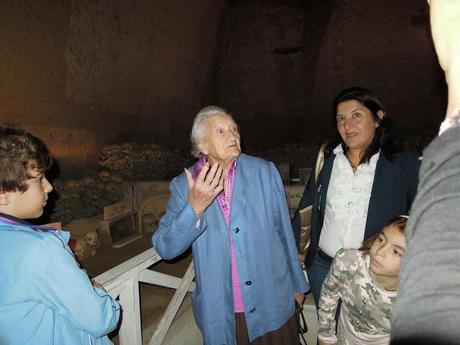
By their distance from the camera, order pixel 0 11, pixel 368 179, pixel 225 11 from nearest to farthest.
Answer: pixel 368 179, pixel 0 11, pixel 225 11

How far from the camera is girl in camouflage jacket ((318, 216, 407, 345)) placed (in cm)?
166

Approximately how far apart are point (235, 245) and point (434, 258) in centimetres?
150

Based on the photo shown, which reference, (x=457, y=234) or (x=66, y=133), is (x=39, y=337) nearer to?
(x=457, y=234)

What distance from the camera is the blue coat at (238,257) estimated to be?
1888 millimetres

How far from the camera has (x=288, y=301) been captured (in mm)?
2037

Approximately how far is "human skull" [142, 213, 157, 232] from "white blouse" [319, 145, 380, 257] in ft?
14.8

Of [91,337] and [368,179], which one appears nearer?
[91,337]

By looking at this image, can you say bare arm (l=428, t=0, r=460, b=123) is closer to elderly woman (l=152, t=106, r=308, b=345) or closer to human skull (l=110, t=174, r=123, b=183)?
elderly woman (l=152, t=106, r=308, b=345)

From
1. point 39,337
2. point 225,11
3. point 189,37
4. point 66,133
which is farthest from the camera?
point 225,11

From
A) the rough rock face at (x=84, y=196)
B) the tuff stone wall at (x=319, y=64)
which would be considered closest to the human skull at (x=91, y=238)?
the rough rock face at (x=84, y=196)

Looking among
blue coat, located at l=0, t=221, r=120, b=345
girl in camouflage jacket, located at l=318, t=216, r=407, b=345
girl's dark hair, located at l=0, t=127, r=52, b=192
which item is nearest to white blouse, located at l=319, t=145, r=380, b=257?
girl in camouflage jacket, located at l=318, t=216, r=407, b=345

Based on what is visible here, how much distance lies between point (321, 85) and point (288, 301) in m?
10.4

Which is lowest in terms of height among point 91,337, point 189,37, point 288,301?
point 288,301

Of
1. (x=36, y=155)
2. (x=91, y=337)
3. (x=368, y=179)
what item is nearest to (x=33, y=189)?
(x=36, y=155)
